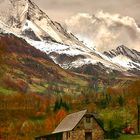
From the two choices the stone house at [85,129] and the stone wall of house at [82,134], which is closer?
the stone wall of house at [82,134]

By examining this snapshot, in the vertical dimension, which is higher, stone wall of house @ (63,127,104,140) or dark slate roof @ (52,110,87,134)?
dark slate roof @ (52,110,87,134)

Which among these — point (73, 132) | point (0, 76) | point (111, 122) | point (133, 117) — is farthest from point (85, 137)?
point (0, 76)

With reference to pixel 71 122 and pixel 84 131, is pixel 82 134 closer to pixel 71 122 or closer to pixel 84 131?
pixel 84 131

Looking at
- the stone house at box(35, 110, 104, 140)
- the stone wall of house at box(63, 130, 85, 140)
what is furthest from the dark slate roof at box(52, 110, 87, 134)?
the stone wall of house at box(63, 130, 85, 140)

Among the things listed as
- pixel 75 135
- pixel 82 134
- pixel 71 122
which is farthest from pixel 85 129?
pixel 71 122

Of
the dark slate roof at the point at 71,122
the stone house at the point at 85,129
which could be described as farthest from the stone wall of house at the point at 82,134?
the dark slate roof at the point at 71,122

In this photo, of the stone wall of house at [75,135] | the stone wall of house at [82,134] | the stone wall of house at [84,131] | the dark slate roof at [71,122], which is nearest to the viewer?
the stone wall of house at [75,135]

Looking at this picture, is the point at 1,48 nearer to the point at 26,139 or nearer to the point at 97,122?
the point at 97,122

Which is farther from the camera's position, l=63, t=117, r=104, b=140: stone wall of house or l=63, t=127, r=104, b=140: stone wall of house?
l=63, t=117, r=104, b=140: stone wall of house

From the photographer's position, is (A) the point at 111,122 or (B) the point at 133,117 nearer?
(A) the point at 111,122

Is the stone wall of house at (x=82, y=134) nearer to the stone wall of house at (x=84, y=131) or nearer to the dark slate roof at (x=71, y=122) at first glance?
the stone wall of house at (x=84, y=131)

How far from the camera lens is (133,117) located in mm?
157000

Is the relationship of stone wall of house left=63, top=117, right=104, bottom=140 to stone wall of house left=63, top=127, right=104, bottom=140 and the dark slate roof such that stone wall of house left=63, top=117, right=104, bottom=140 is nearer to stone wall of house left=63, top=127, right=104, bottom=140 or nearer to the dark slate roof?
stone wall of house left=63, top=127, right=104, bottom=140

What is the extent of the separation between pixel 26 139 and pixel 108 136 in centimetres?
8388
